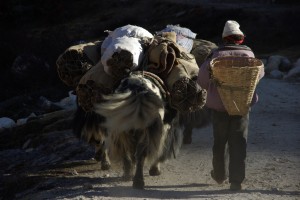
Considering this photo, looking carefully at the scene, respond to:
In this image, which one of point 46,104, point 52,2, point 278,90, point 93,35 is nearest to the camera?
point 278,90

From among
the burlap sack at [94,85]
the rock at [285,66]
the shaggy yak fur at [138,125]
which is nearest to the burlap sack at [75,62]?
the burlap sack at [94,85]

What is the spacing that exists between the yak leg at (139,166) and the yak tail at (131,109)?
247mm

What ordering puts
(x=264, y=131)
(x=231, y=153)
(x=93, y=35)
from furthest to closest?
(x=93, y=35), (x=264, y=131), (x=231, y=153)

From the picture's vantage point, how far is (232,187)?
5.78 metres

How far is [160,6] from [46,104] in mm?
18003

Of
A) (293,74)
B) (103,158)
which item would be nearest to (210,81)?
(103,158)

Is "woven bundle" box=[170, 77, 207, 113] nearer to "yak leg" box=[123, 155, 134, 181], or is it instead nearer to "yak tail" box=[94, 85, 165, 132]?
"yak tail" box=[94, 85, 165, 132]

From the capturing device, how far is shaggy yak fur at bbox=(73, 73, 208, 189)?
538 cm

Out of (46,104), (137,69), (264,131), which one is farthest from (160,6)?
(137,69)

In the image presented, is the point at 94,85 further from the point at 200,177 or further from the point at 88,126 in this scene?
the point at 200,177

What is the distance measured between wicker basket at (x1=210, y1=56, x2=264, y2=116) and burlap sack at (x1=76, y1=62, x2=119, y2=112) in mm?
928

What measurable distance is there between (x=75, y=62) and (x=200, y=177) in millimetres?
1607

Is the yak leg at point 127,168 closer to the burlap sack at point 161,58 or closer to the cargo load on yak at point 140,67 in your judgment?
the cargo load on yak at point 140,67

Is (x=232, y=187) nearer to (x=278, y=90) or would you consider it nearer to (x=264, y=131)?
(x=264, y=131)
